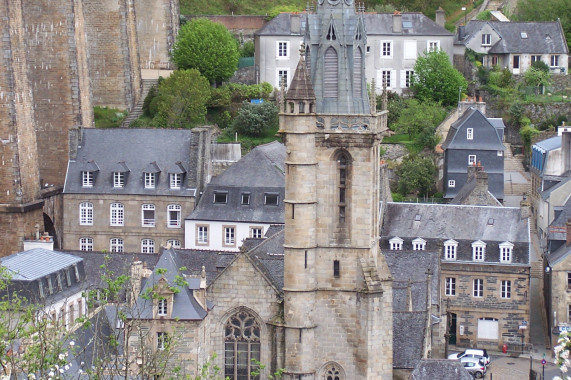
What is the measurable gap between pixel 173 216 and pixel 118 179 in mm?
3549

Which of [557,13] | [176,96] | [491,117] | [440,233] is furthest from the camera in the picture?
[557,13]

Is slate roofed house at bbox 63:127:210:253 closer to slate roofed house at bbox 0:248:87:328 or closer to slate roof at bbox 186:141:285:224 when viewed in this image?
slate roof at bbox 186:141:285:224

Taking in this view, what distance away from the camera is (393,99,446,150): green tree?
97688 mm

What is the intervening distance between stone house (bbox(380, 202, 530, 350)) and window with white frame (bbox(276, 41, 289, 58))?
95.5 feet

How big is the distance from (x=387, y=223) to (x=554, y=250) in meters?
8.58

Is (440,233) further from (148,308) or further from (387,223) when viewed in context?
(148,308)

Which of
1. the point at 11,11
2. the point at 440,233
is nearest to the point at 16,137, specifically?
the point at 11,11

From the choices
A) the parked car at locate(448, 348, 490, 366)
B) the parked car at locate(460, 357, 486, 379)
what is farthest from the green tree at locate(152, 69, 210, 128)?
the parked car at locate(460, 357, 486, 379)

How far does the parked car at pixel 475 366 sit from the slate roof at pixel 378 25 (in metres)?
38.7

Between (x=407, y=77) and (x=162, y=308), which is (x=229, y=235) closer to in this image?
(x=162, y=308)

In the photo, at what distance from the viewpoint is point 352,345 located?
52.1 meters

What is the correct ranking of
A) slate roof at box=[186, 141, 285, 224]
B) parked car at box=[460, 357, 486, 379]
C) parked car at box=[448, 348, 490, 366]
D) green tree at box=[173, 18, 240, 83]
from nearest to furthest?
1. parked car at box=[460, 357, 486, 379]
2. parked car at box=[448, 348, 490, 366]
3. slate roof at box=[186, 141, 285, 224]
4. green tree at box=[173, 18, 240, 83]

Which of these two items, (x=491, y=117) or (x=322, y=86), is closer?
(x=322, y=86)

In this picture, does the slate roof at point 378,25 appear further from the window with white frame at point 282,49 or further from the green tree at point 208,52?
the green tree at point 208,52
